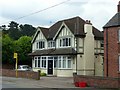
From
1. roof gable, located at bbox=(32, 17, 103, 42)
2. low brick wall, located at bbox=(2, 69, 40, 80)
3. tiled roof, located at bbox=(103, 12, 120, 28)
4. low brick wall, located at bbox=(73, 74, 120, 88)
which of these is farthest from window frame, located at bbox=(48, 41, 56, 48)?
low brick wall, located at bbox=(73, 74, 120, 88)

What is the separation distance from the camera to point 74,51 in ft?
137

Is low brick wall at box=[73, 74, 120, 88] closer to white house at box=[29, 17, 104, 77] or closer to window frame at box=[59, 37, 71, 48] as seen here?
white house at box=[29, 17, 104, 77]

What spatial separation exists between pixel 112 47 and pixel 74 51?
1000 centimetres

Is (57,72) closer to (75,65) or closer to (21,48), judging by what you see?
(75,65)

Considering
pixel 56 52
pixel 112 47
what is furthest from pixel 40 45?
pixel 112 47

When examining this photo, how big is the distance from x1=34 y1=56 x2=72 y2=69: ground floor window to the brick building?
10.6 meters

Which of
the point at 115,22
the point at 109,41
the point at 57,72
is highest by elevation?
the point at 115,22

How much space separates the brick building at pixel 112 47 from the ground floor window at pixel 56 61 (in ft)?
34.7

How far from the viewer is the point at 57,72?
146 feet

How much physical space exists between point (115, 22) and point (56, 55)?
13912 mm

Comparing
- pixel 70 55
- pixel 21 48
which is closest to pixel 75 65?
pixel 70 55

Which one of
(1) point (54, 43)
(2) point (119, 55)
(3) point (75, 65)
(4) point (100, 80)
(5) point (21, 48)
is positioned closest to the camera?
(4) point (100, 80)

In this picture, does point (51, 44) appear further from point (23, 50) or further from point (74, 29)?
point (23, 50)

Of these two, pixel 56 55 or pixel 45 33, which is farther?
pixel 45 33
